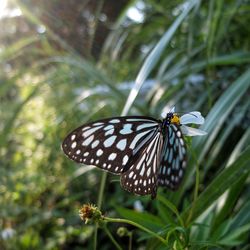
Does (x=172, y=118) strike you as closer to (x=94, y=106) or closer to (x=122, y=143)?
(x=122, y=143)

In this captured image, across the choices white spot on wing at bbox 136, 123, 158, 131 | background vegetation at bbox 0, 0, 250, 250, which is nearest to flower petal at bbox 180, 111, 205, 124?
white spot on wing at bbox 136, 123, 158, 131

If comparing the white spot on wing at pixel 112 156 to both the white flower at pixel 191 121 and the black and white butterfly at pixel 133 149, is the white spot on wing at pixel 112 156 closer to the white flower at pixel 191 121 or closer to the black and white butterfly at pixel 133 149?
the black and white butterfly at pixel 133 149

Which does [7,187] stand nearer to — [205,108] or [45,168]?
[45,168]

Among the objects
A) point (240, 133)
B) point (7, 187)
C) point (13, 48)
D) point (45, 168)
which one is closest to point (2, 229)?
point (7, 187)

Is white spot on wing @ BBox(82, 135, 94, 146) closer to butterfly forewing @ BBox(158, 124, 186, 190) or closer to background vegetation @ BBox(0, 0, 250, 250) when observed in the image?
butterfly forewing @ BBox(158, 124, 186, 190)

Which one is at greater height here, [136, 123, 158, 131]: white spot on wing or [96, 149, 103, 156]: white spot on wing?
[136, 123, 158, 131]: white spot on wing

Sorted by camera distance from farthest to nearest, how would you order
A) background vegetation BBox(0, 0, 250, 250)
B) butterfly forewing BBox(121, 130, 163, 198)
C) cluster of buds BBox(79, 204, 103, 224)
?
background vegetation BBox(0, 0, 250, 250), butterfly forewing BBox(121, 130, 163, 198), cluster of buds BBox(79, 204, 103, 224)

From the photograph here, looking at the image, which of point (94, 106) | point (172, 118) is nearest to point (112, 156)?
point (172, 118)

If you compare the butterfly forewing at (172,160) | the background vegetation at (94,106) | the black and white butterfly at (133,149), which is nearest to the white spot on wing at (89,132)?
the black and white butterfly at (133,149)
